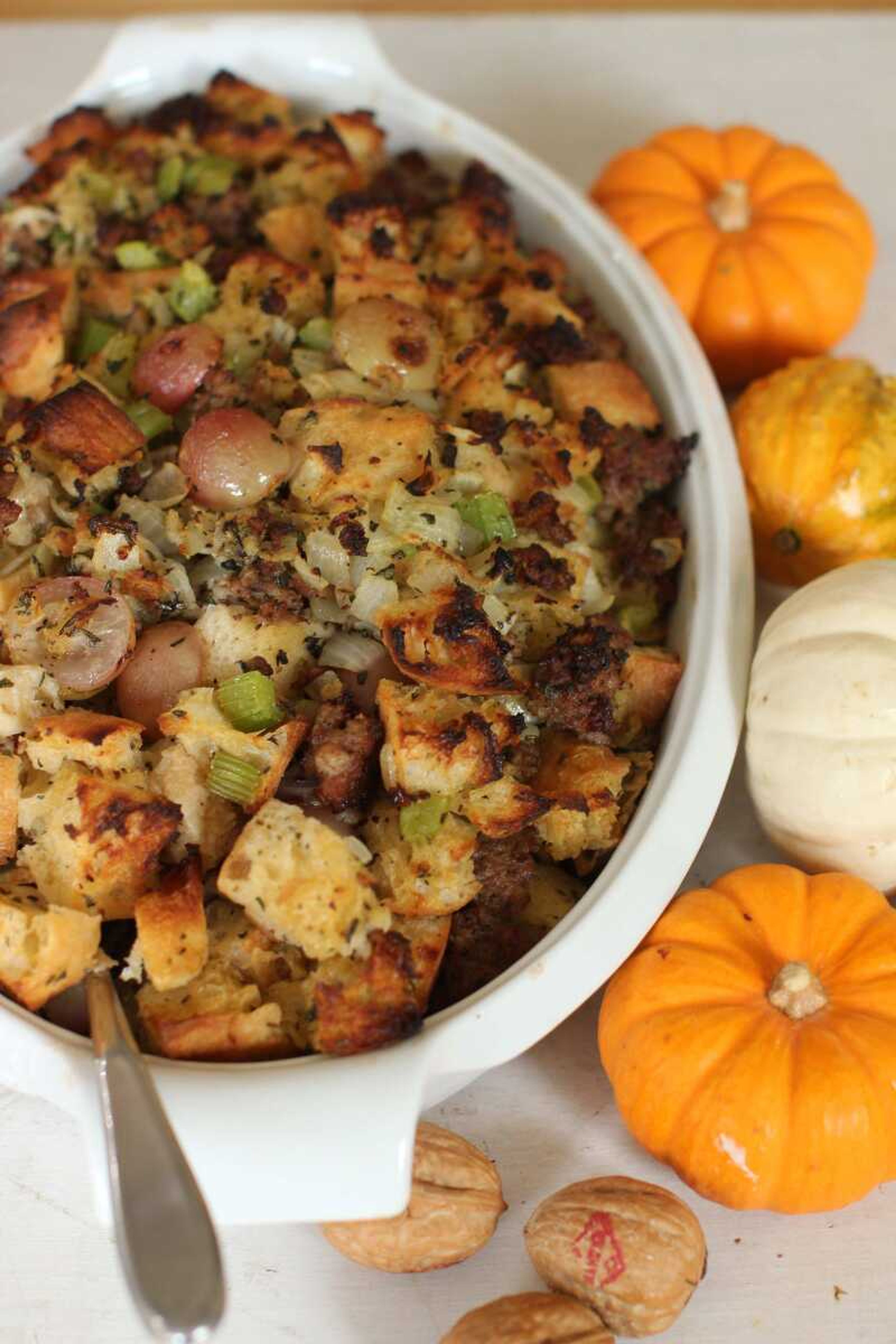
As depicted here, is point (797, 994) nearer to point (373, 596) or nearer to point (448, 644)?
point (448, 644)

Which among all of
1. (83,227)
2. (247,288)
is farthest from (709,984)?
(83,227)

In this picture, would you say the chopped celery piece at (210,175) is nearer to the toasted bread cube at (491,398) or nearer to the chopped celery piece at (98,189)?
the chopped celery piece at (98,189)

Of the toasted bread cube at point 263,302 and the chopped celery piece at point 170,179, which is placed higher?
the chopped celery piece at point 170,179

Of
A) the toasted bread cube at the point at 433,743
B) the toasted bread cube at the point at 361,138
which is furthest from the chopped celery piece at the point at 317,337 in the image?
the toasted bread cube at the point at 433,743

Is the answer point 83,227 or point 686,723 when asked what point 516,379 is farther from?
point 83,227

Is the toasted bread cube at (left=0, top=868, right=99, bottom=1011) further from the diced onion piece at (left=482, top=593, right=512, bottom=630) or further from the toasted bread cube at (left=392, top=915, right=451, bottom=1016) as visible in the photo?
the diced onion piece at (left=482, top=593, right=512, bottom=630)
